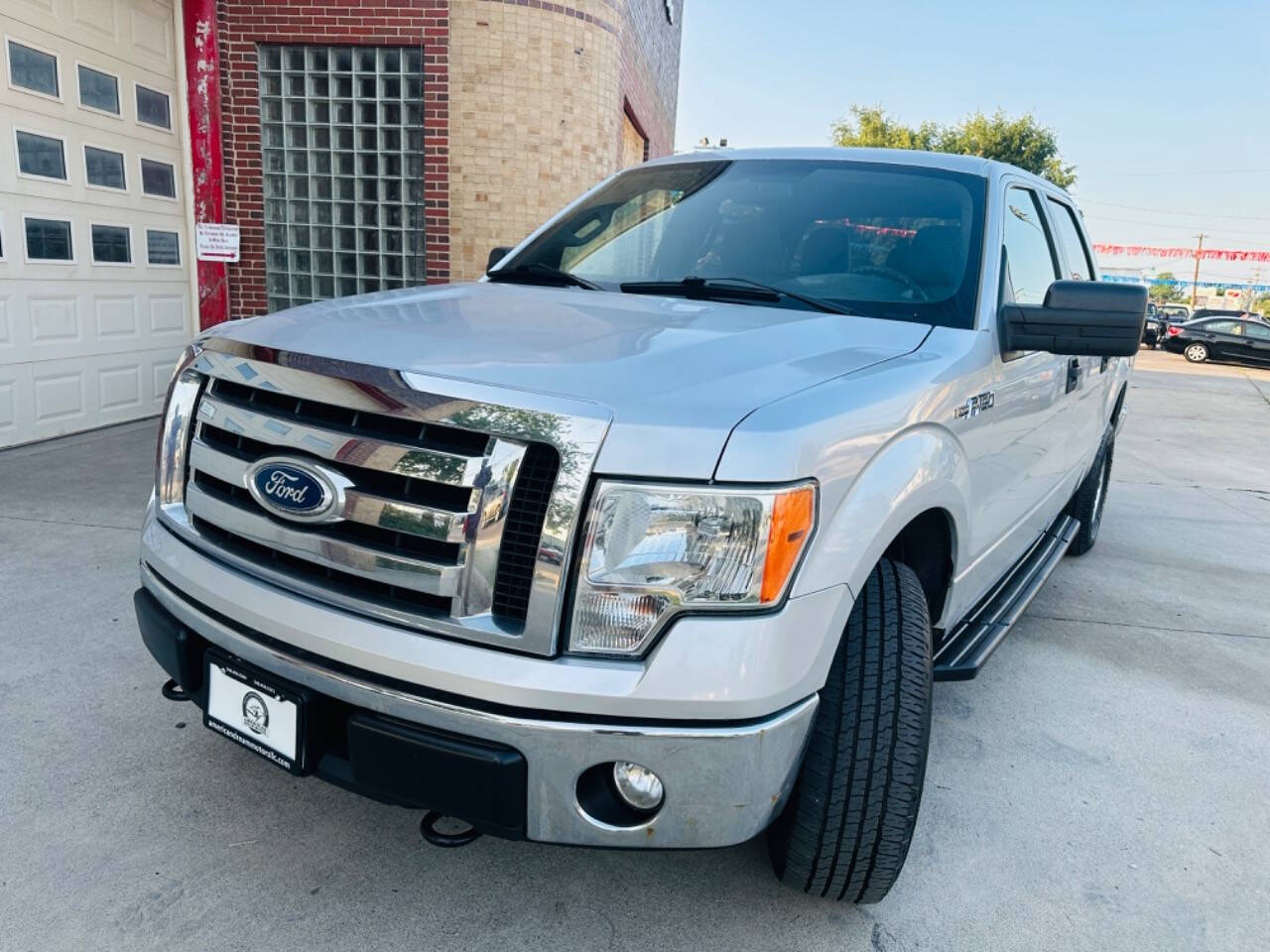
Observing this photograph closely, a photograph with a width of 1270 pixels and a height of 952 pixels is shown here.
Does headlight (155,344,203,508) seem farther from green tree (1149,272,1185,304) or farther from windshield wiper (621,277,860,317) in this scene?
green tree (1149,272,1185,304)

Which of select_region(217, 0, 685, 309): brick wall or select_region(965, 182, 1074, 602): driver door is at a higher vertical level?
select_region(217, 0, 685, 309): brick wall

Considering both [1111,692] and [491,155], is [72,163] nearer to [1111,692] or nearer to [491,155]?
[491,155]

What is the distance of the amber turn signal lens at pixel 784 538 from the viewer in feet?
5.34

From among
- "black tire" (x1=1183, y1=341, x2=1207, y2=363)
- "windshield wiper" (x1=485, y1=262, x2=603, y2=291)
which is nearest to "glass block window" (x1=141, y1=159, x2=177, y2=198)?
"windshield wiper" (x1=485, y1=262, x2=603, y2=291)

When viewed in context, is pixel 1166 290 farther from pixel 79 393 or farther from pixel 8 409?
pixel 8 409

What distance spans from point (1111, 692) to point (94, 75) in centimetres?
737

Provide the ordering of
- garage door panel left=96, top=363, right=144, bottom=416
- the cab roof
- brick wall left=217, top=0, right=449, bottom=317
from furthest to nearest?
brick wall left=217, top=0, right=449, bottom=317 < garage door panel left=96, top=363, right=144, bottom=416 < the cab roof

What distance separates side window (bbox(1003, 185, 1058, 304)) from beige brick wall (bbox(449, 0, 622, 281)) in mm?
5361

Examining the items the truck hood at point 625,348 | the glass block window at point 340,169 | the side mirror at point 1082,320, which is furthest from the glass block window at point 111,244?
the side mirror at point 1082,320

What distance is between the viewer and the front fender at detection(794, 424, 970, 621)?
1.72m

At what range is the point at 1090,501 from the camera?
5.02 m

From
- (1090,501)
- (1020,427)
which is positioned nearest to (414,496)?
(1020,427)

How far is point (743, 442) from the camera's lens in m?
1.62

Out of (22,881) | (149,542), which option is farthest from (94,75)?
(22,881)
